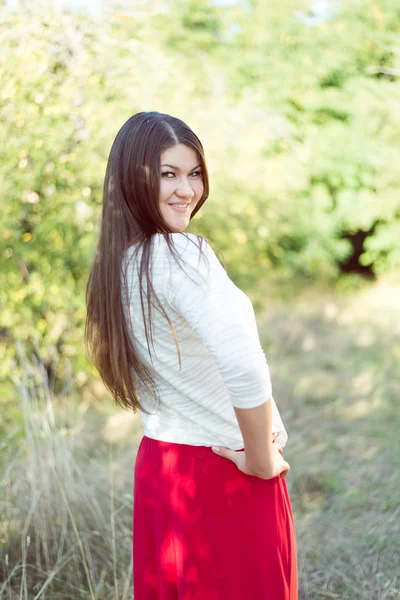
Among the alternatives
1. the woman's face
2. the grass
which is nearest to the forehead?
the woman's face

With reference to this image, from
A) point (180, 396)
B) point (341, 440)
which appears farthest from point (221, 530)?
point (341, 440)

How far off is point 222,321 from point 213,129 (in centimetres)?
447

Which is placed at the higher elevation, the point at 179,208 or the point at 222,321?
the point at 179,208

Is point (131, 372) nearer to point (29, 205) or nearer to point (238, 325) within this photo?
point (238, 325)

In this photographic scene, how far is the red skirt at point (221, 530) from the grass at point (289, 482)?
2.67 ft

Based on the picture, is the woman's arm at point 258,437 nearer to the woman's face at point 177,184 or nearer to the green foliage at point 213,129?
A: the woman's face at point 177,184

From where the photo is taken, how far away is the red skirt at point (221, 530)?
130 cm

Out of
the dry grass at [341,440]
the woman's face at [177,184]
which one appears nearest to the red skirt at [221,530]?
the woman's face at [177,184]

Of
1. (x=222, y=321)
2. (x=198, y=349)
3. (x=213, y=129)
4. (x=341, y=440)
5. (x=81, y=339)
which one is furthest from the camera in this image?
(x=213, y=129)

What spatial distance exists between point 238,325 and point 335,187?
31.7 ft

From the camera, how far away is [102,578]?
2.28 metres

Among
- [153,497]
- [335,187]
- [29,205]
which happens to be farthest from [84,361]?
[335,187]

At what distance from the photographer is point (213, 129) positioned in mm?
5316

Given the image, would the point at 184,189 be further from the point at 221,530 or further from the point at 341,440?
the point at 341,440
